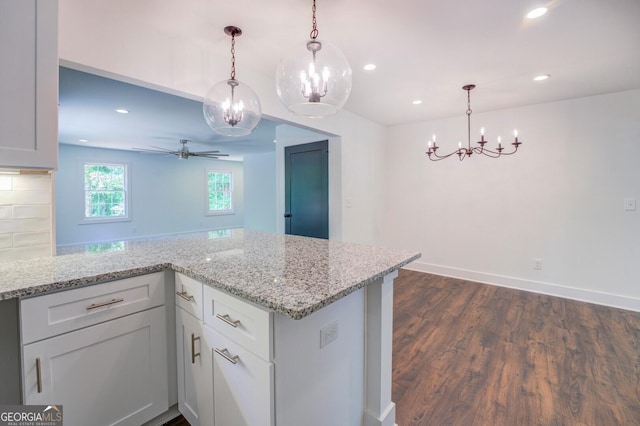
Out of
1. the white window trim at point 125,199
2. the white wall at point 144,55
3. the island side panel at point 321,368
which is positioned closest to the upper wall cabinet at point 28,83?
the white wall at point 144,55

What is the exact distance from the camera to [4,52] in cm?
110

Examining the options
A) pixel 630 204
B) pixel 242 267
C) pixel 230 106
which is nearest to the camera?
pixel 242 267

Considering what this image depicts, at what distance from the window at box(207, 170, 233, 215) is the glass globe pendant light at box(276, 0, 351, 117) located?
8.02 m

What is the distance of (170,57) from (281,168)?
252cm

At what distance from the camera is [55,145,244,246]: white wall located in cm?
633

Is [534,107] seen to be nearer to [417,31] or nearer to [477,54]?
[477,54]

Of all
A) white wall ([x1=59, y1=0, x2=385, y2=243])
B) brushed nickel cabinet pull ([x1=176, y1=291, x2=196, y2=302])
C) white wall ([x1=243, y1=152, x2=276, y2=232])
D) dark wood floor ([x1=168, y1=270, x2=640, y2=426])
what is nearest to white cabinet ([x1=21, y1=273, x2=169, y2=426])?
brushed nickel cabinet pull ([x1=176, y1=291, x2=196, y2=302])

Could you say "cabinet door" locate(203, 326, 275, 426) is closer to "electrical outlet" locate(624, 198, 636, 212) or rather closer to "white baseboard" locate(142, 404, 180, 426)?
"white baseboard" locate(142, 404, 180, 426)

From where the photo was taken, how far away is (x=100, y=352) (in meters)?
1.30

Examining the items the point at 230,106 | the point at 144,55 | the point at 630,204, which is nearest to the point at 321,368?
the point at 230,106

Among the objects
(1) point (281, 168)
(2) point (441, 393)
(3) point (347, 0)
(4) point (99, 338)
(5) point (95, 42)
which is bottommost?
(2) point (441, 393)

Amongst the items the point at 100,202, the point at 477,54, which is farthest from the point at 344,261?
the point at 100,202

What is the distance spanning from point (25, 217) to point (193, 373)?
1.29 m

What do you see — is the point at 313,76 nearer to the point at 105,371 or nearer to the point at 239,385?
the point at 239,385
